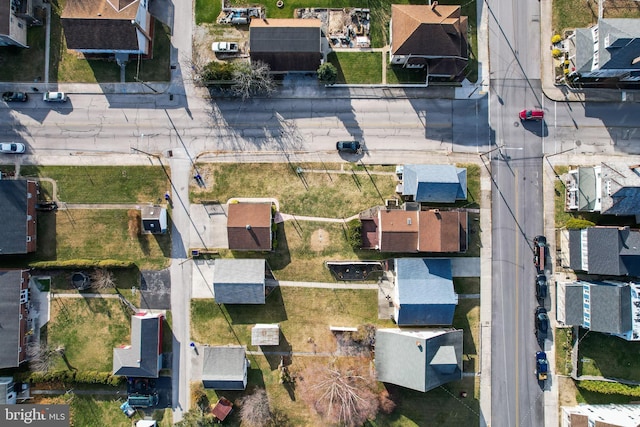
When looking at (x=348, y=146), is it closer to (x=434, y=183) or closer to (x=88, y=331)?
(x=434, y=183)

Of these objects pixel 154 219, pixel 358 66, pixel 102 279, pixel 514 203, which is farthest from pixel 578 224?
pixel 102 279

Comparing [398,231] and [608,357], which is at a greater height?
[398,231]

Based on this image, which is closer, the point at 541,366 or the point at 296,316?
the point at 541,366

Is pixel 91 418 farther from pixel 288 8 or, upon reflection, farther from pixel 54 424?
pixel 288 8

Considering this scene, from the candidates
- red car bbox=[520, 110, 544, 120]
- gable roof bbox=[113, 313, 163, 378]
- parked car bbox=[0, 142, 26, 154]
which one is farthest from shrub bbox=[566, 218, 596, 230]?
parked car bbox=[0, 142, 26, 154]

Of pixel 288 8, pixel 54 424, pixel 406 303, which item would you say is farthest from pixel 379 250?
pixel 54 424

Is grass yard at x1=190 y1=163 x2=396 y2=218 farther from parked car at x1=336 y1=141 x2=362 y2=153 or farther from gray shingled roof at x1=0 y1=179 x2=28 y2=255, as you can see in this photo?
gray shingled roof at x1=0 y1=179 x2=28 y2=255
